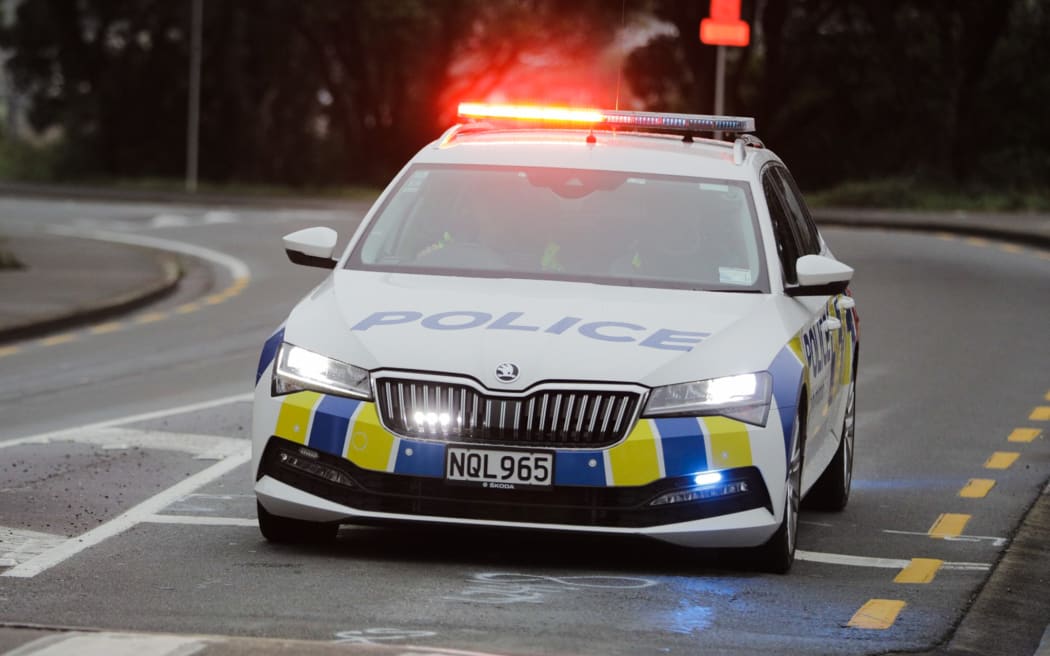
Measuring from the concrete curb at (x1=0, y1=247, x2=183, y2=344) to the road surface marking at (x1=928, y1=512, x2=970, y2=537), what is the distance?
34.3 ft

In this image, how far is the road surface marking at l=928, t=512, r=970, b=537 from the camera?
956 cm

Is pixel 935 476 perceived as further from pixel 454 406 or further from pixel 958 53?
pixel 958 53

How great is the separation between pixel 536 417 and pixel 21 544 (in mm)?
2015

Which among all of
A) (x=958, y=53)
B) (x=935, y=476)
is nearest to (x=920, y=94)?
(x=958, y=53)

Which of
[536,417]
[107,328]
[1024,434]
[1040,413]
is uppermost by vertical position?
[536,417]

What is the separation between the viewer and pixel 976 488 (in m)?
11.0

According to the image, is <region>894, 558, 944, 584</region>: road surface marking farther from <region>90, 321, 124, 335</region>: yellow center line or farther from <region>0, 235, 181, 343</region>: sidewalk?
<region>90, 321, 124, 335</region>: yellow center line

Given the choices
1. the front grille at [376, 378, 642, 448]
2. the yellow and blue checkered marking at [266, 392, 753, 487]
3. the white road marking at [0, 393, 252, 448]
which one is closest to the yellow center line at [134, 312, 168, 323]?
the white road marking at [0, 393, 252, 448]

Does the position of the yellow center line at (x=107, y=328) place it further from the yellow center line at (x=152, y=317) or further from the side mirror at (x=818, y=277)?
the side mirror at (x=818, y=277)

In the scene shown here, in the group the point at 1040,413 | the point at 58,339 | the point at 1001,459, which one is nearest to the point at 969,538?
the point at 1001,459

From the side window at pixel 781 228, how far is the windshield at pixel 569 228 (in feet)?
0.51

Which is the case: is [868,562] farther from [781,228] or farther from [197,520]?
[197,520]

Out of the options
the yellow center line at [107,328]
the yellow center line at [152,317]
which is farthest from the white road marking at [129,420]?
the yellow center line at [152,317]

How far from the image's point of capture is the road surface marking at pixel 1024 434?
42.4 ft
